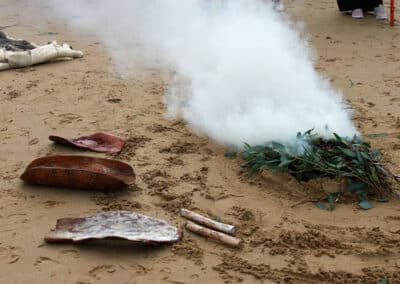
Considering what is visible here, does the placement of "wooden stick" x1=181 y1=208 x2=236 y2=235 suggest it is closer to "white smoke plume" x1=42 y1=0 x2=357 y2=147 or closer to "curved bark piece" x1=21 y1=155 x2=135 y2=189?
"curved bark piece" x1=21 y1=155 x2=135 y2=189

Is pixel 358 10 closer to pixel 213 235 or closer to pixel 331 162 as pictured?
pixel 331 162

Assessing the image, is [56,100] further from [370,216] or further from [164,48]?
[370,216]

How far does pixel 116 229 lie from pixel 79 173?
20.4 inches

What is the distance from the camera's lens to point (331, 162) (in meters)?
3.00

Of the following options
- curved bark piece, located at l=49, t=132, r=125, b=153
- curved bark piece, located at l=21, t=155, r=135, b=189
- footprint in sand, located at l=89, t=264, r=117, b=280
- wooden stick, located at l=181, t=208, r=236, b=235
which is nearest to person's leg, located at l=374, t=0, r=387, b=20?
curved bark piece, located at l=49, t=132, r=125, b=153

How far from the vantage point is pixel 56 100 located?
4.34 metres

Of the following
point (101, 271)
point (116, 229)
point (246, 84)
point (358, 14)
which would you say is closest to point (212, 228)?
point (116, 229)

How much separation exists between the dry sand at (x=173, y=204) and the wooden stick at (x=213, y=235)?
0.12 ft

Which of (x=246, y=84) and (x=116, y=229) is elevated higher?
(x=246, y=84)

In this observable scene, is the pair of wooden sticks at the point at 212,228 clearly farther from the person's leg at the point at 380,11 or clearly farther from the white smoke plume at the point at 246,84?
the person's leg at the point at 380,11

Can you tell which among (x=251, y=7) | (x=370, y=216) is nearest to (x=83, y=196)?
(x=370, y=216)

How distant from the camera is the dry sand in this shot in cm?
234

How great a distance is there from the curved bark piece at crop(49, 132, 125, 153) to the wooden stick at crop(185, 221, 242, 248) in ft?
3.32

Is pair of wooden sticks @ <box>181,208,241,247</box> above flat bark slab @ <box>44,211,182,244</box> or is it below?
below
